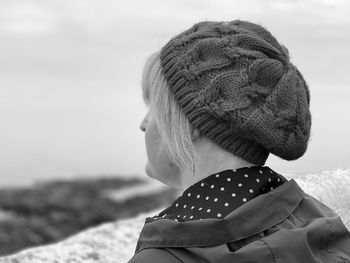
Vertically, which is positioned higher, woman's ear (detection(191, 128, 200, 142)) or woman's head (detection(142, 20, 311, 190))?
woman's head (detection(142, 20, 311, 190))

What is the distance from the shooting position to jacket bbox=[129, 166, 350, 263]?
1925 millimetres

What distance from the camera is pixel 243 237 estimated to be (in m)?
1.96

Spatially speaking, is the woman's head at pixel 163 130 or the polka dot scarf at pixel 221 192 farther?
the woman's head at pixel 163 130

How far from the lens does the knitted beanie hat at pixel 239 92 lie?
2090 mm

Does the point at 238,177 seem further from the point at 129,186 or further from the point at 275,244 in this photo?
the point at 129,186

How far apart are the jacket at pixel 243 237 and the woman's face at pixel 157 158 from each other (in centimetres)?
21

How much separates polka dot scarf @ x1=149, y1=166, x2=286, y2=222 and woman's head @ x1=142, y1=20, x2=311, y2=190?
6cm

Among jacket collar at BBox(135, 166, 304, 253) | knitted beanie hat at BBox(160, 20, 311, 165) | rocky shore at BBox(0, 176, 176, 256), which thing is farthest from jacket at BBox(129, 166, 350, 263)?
rocky shore at BBox(0, 176, 176, 256)

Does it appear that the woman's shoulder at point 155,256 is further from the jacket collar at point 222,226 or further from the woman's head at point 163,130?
the woman's head at point 163,130

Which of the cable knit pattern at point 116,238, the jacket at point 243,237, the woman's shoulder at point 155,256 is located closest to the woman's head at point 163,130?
the jacket at point 243,237

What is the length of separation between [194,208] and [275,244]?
10.3 inches

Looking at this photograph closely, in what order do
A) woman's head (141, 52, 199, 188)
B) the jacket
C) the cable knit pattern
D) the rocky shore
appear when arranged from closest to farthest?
1. the jacket
2. woman's head (141, 52, 199, 188)
3. the cable knit pattern
4. the rocky shore

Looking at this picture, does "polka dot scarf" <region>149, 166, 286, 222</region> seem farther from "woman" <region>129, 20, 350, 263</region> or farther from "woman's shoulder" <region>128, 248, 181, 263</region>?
"woman's shoulder" <region>128, 248, 181, 263</region>

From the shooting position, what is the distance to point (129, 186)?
297 inches
